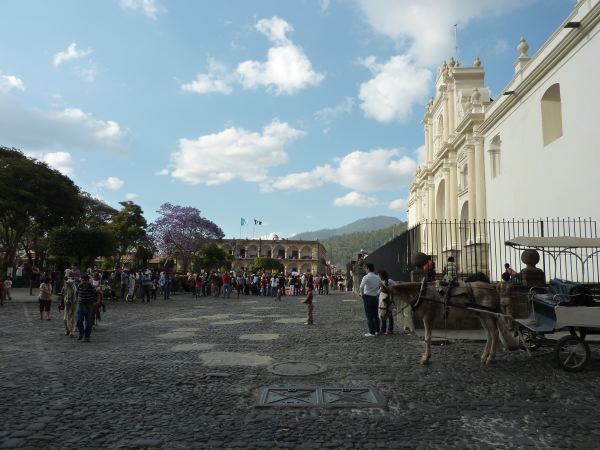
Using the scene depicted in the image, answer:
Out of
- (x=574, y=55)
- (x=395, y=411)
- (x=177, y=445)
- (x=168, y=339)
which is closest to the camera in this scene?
(x=177, y=445)

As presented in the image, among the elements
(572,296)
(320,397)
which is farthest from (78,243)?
(572,296)

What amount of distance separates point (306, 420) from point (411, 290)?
4.06 m

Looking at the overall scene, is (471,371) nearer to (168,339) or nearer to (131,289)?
(168,339)

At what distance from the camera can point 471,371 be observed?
6973mm

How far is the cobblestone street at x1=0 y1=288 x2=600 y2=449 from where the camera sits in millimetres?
4223

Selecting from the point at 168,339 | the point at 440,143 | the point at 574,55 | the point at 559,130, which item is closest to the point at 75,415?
the point at 168,339

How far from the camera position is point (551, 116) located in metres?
16.9

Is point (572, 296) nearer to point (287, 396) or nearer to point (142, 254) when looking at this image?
point (287, 396)

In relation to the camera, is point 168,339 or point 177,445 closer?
point 177,445

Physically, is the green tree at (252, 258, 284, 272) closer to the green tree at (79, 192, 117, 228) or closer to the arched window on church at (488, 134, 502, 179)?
the green tree at (79, 192, 117, 228)

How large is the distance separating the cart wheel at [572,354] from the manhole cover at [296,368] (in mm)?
3595

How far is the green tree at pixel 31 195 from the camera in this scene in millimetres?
25797

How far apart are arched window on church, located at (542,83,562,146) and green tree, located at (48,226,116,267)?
19.3 meters

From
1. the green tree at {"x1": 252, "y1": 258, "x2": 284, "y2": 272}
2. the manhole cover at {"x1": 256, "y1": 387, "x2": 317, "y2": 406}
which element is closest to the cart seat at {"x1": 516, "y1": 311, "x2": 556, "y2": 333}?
the manhole cover at {"x1": 256, "y1": 387, "x2": 317, "y2": 406}
